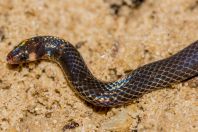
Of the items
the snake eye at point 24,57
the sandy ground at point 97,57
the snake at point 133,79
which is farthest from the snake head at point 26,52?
the snake at point 133,79

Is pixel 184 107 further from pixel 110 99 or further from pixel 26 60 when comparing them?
pixel 26 60

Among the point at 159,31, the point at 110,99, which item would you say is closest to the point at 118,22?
the point at 159,31

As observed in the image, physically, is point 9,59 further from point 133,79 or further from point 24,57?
point 133,79

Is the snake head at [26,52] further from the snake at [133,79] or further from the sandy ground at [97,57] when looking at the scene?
the snake at [133,79]

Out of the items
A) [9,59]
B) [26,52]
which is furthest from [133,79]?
[9,59]

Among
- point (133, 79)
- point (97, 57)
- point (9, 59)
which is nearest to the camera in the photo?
point (133, 79)

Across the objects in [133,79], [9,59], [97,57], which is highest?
[9,59]
